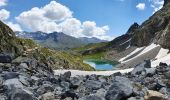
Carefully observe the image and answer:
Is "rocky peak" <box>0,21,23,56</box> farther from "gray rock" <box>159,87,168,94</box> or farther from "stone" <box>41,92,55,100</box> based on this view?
"gray rock" <box>159,87,168,94</box>

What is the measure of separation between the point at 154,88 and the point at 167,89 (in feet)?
2.27

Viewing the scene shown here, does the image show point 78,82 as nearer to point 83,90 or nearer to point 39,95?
point 83,90

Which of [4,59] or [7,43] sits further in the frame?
[7,43]

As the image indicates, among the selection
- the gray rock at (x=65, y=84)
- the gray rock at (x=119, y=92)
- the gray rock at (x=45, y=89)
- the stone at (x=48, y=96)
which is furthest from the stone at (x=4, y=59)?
the gray rock at (x=119, y=92)

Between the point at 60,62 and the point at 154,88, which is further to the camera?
the point at 60,62

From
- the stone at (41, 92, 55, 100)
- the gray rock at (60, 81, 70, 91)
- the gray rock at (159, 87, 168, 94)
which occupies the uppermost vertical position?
the gray rock at (60, 81, 70, 91)

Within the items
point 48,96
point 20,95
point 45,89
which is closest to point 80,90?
point 45,89

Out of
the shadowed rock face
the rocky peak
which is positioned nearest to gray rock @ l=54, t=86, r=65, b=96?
the rocky peak

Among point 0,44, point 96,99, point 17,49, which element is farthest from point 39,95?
point 17,49

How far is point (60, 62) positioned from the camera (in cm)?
11306

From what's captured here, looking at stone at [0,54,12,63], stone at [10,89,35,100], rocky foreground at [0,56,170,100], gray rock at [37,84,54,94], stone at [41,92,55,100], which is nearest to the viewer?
stone at [10,89,35,100]

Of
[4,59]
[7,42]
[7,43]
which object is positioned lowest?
[4,59]

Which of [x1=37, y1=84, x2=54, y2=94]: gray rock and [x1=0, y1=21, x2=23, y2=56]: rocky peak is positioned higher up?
[x1=0, y1=21, x2=23, y2=56]: rocky peak

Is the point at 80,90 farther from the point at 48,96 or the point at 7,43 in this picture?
the point at 7,43
